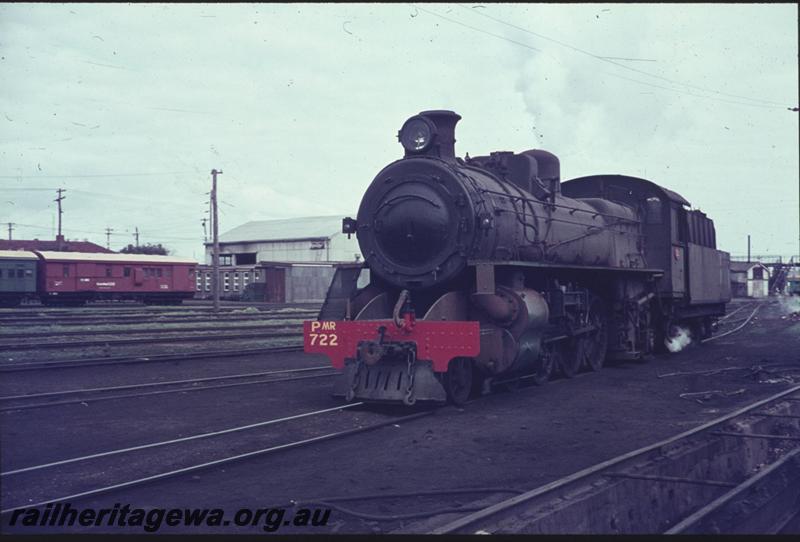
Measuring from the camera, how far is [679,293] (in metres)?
16.3

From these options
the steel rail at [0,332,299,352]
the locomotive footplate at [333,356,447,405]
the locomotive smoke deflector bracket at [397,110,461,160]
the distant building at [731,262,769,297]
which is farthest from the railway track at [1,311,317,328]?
the distant building at [731,262,769,297]

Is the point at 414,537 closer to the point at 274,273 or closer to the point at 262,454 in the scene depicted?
the point at 262,454

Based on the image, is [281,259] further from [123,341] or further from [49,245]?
[123,341]

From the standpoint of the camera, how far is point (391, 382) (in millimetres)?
9227

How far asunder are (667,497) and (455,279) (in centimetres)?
448

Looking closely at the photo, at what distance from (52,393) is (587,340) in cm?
878

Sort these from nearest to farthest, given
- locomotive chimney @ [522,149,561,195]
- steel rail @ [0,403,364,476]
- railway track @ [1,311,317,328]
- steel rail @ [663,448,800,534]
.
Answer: steel rail @ [663,448,800,534], steel rail @ [0,403,364,476], locomotive chimney @ [522,149,561,195], railway track @ [1,311,317,328]

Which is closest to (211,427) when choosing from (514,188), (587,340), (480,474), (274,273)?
(480,474)

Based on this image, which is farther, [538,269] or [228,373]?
[228,373]

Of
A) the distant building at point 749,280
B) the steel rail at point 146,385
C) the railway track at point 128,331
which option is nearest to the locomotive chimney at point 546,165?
the steel rail at point 146,385

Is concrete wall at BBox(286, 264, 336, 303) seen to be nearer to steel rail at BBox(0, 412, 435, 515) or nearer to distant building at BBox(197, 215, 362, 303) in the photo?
distant building at BBox(197, 215, 362, 303)

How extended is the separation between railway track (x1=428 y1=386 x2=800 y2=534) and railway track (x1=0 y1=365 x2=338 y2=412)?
687 cm

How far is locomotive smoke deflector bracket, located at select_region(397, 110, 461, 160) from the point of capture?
32.8ft

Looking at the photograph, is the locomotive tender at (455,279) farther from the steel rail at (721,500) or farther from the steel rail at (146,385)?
the steel rail at (721,500)
